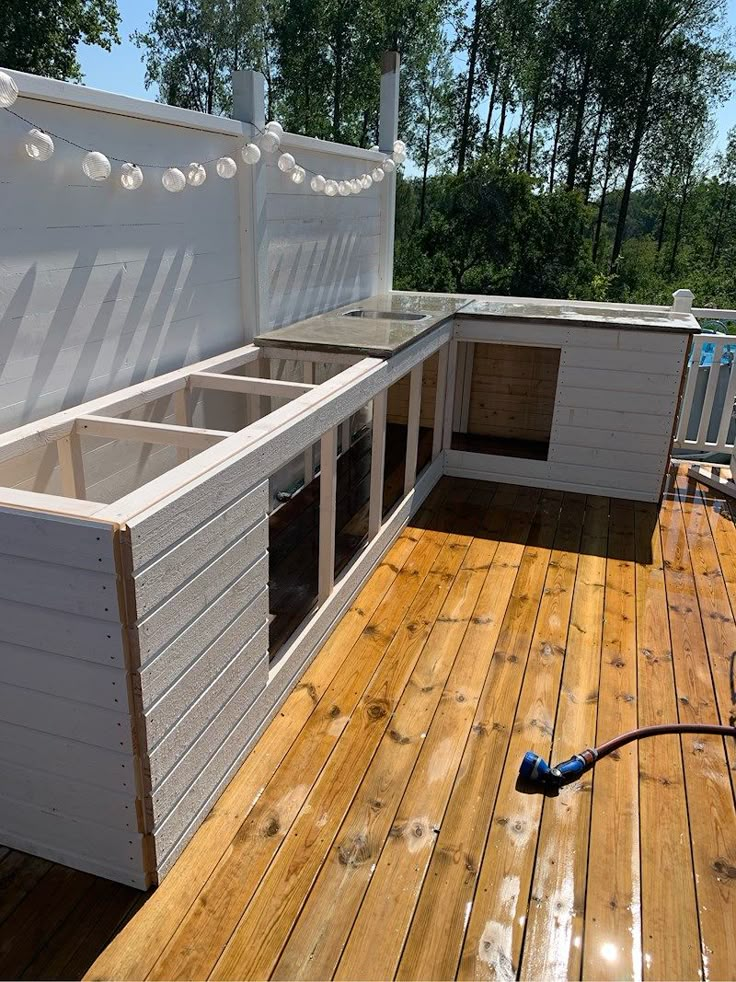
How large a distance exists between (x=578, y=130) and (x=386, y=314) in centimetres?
1845

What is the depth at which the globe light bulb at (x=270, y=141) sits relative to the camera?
3516mm

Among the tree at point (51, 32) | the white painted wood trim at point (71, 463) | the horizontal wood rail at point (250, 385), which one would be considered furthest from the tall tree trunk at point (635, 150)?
the white painted wood trim at point (71, 463)

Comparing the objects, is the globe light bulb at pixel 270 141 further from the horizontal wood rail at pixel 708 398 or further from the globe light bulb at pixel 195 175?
the horizontal wood rail at pixel 708 398

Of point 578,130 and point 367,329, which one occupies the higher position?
point 578,130

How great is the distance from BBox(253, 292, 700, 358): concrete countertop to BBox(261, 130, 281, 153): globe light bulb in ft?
2.90

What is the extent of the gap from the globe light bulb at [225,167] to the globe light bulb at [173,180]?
1.10 feet

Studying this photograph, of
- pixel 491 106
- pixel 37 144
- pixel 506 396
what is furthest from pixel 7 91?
pixel 491 106

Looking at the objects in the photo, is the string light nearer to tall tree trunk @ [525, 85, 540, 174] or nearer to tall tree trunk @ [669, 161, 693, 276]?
tall tree trunk @ [525, 85, 540, 174]

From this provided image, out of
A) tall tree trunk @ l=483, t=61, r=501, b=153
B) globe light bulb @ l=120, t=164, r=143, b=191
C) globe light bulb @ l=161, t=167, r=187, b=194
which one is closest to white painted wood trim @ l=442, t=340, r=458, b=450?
globe light bulb @ l=161, t=167, r=187, b=194

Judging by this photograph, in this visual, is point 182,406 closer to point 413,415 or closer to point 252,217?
point 252,217

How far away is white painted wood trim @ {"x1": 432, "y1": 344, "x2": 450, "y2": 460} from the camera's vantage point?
4762mm

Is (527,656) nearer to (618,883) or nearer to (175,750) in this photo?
(618,883)

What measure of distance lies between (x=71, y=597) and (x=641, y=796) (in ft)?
5.93

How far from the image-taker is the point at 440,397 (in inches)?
189
